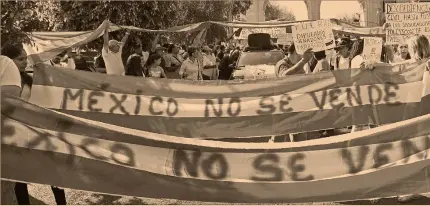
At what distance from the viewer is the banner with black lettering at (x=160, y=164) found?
4.24 meters

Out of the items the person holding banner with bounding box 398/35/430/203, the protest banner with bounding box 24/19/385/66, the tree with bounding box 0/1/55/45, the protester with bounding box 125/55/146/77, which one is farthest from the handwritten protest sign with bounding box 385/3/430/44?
the tree with bounding box 0/1/55/45

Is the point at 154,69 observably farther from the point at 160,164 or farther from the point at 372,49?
the point at 160,164

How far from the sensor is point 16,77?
452cm

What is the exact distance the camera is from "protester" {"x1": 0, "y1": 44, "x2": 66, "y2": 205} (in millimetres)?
4461

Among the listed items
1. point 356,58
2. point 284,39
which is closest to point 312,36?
point 356,58

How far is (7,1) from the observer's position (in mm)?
7379

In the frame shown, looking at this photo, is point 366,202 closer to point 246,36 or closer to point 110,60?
point 110,60

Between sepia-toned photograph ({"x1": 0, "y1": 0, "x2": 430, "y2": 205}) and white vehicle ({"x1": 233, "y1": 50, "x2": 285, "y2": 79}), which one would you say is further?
white vehicle ({"x1": 233, "y1": 50, "x2": 285, "y2": 79})

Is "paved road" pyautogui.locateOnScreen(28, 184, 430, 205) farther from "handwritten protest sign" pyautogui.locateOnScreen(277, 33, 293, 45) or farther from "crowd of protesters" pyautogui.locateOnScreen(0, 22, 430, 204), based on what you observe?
"handwritten protest sign" pyautogui.locateOnScreen(277, 33, 293, 45)

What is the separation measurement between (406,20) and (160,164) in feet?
18.3

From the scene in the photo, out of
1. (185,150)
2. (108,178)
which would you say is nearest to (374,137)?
(185,150)

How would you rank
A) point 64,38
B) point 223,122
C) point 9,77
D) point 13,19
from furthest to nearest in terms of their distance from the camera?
point 64,38 → point 223,122 → point 13,19 → point 9,77

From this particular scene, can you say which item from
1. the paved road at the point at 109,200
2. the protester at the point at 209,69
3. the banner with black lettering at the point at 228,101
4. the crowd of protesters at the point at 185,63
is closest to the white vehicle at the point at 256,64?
the crowd of protesters at the point at 185,63

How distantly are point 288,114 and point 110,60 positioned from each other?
353 cm
